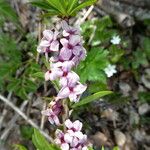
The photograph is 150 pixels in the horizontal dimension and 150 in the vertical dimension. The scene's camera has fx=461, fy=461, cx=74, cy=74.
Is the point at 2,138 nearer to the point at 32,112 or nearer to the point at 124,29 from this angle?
the point at 32,112

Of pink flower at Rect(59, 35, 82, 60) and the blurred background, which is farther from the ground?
pink flower at Rect(59, 35, 82, 60)

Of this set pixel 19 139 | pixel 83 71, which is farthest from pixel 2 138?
pixel 83 71

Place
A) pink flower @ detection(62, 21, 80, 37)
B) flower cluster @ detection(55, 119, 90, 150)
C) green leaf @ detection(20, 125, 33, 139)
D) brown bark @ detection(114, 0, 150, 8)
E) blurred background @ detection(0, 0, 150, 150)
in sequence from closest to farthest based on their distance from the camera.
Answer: pink flower @ detection(62, 21, 80, 37)
flower cluster @ detection(55, 119, 90, 150)
blurred background @ detection(0, 0, 150, 150)
green leaf @ detection(20, 125, 33, 139)
brown bark @ detection(114, 0, 150, 8)

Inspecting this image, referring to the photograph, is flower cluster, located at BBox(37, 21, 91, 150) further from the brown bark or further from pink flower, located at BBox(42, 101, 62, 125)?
the brown bark

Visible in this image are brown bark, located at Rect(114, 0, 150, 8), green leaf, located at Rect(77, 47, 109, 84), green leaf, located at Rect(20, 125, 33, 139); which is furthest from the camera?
brown bark, located at Rect(114, 0, 150, 8)

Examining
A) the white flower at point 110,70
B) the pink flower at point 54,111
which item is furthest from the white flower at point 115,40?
the pink flower at point 54,111

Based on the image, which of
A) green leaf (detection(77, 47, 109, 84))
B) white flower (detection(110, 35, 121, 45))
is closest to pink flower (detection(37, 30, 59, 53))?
green leaf (detection(77, 47, 109, 84))

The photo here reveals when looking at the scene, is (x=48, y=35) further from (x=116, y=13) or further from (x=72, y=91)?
(x=116, y=13)

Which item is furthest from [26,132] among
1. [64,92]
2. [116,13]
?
[64,92]
